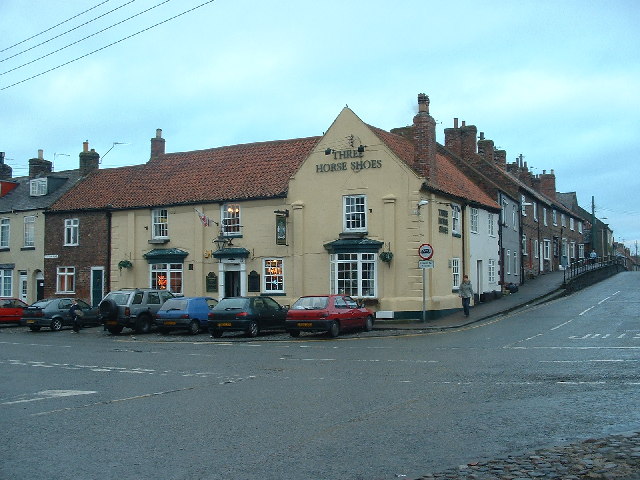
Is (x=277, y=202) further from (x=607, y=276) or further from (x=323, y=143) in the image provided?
(x=607, y=276)

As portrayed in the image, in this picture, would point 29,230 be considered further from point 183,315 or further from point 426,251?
point 426,251

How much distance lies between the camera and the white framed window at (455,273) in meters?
34.2

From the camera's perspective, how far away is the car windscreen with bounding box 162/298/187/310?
2893 centimetres

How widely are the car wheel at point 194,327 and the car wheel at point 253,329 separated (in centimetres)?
299

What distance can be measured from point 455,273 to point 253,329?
12372 mm

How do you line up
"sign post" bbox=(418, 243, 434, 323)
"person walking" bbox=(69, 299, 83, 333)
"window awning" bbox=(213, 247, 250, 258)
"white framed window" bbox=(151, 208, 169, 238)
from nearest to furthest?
"sign post" bbox=(418, 243, 434, 323) → "person walking" bbox=(69, 299, 83, 333) → "window awning" bbox=(213, 247, 250, 258) → "white framed window" bbox=(151, 208, 169, 238)

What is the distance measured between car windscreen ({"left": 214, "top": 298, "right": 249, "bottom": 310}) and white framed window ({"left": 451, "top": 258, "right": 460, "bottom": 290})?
11.6 metres

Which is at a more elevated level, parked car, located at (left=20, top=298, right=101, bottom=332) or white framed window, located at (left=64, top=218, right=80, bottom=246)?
white framed window, located at (left=64, top=218, right=80, bottom=246)

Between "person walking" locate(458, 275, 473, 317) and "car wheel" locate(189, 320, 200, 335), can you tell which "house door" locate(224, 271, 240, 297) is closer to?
"car wheel" locate(189, 320, 200, 335)

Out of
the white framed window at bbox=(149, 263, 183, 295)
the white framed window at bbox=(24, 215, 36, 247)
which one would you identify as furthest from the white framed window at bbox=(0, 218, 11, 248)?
the white framed window at bbox=(149, 263, 183, 295)

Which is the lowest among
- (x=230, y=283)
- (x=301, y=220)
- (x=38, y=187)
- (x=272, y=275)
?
(x=230, y=283)

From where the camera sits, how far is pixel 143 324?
30.0m

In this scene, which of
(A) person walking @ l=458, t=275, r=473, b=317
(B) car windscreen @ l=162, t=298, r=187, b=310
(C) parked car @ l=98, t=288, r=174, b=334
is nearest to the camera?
(B) car windscreen @ l=162, t=298, r=187, b=310

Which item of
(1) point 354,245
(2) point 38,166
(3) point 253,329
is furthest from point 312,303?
(2) point 38,166
